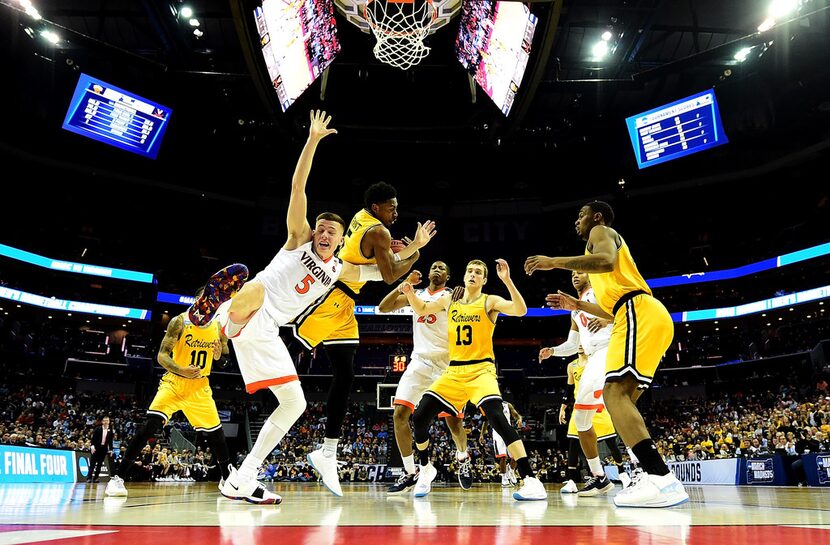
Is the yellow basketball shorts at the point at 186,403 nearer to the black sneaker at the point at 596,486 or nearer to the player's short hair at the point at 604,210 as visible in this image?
the black sneaker at the point at 596,486

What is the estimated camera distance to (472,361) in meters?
6.18

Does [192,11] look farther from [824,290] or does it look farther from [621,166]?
[824,290]

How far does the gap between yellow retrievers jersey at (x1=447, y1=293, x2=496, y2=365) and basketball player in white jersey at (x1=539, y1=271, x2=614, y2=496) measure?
3.89ft

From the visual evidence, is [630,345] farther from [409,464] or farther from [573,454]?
[573,454]

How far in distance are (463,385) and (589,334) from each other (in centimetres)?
221

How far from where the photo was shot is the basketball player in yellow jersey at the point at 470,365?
19.3 feet

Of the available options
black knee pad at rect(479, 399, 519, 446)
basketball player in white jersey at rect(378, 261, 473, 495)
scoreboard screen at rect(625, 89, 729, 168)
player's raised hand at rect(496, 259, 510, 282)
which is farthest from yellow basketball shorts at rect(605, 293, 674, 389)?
scoreboard screen at rect(625, 89, 729, 168)

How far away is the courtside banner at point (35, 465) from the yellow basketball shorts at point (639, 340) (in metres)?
11.4

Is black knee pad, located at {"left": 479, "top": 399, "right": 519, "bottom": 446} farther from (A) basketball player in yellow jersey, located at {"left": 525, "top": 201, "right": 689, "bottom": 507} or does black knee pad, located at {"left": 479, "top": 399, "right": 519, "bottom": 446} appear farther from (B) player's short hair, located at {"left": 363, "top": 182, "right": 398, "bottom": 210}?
(B) player's short hair, located at {"left": 363, "top": 182, "right": 398, "bottom": 210}

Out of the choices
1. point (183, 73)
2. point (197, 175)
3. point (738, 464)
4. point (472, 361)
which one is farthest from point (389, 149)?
point (472, 361)

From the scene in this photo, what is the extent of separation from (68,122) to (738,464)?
926 inches

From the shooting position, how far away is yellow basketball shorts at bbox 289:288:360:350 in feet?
19.2

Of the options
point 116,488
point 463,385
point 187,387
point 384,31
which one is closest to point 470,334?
point 463,385

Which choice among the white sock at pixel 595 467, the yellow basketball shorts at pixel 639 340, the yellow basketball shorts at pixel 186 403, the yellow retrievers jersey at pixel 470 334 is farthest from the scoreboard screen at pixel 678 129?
the yellow basketball shorts at pixel 186 403
